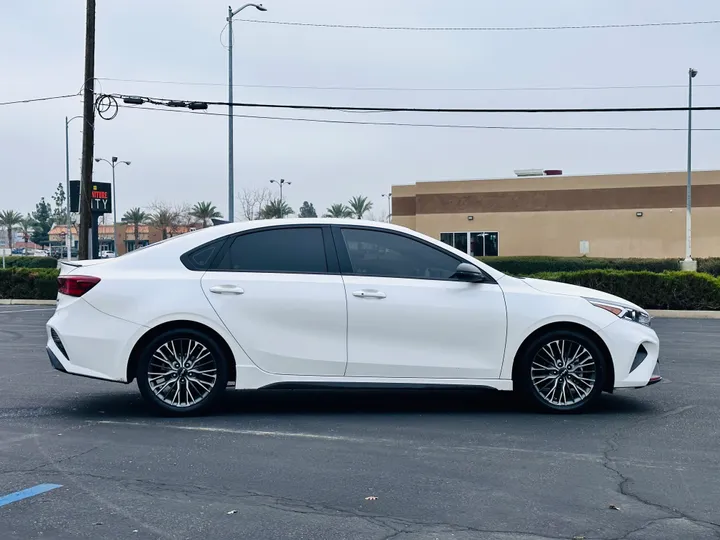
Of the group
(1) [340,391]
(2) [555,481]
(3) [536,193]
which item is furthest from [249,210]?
(2) [555,481]

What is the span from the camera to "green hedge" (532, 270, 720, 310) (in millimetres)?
20406

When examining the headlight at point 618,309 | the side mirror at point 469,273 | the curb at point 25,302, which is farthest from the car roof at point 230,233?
the curb at point 25,302

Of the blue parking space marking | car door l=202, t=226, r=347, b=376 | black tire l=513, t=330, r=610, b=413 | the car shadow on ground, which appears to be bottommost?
the blue parking space marking

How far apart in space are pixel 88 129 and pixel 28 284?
7.28 metres

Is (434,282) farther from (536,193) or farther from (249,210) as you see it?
(249,210)

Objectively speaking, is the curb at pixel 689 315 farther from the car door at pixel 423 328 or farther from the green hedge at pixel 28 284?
the green hedge at pixel 28 284

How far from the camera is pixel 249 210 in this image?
53125 mm

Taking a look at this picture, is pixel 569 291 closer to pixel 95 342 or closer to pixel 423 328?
pixel 423 328

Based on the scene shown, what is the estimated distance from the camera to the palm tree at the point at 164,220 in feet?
217

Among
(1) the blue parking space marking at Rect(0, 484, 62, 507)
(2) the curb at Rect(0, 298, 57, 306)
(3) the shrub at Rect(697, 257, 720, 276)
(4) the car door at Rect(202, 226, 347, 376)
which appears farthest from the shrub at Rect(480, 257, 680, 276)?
(1) the blue parking space marking at Rect(0, 484, 62, 507)

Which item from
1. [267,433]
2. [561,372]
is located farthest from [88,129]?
[561,372]

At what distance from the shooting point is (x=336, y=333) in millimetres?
7156

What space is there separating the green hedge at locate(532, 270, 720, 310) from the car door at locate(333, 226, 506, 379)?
13.9m

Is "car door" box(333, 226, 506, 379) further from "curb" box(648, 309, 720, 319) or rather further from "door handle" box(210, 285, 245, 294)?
"curb" box(648, 309, 720, 319)
